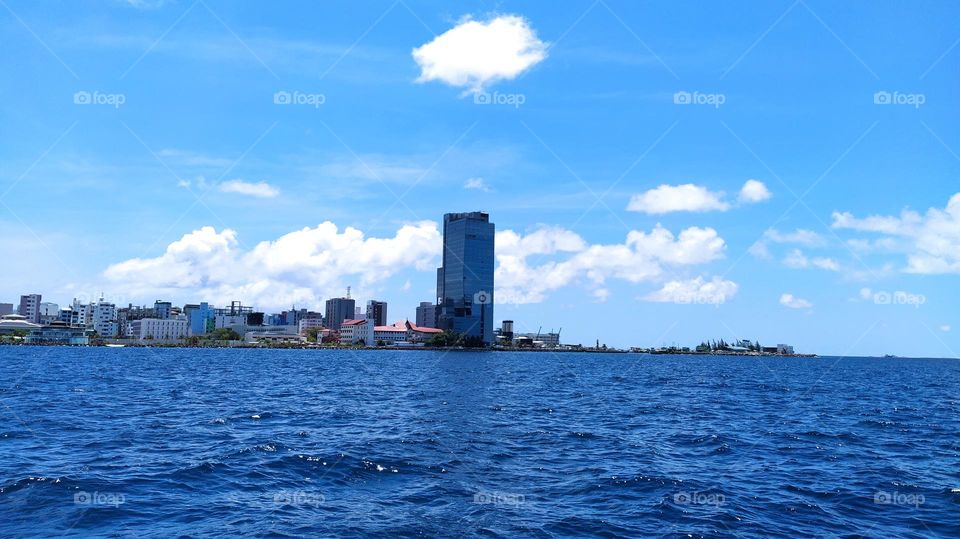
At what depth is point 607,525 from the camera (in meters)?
20.7

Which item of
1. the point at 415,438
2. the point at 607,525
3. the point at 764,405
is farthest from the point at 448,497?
the point at 764,405

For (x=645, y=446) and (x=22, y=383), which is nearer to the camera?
(x=645, y=446)

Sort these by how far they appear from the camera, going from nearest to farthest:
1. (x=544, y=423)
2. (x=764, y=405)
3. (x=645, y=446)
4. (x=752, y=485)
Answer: (x=752, y=485), (x=645, y=446), (x=544, y=423), (x=764, y=405)

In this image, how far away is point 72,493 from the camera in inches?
880

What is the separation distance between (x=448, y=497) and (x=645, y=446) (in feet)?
51.2

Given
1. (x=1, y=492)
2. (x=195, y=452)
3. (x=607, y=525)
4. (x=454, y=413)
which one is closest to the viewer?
(x=607, y=525)

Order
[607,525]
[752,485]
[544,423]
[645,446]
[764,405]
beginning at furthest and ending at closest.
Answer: [764,405] < [544,423] < [645,446] < [752,485] < [607,525]

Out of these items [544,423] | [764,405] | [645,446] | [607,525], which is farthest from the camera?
[764,405]

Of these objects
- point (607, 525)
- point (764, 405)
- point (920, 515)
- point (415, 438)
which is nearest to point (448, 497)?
point (607, 525)

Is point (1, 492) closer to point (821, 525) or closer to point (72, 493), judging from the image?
point (72, 493)

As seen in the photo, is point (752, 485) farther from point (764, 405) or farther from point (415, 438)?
point (764, 405)

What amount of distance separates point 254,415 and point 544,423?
774 inches

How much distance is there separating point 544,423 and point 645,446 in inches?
364

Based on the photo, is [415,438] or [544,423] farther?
[544,423]
